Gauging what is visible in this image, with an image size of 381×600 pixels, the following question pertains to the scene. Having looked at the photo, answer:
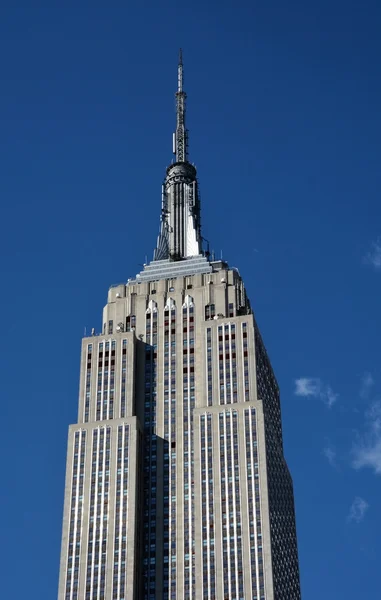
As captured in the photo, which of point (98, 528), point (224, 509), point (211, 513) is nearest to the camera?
point (224, 509)

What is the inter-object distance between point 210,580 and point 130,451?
3110cm

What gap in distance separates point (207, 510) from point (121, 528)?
648 inches

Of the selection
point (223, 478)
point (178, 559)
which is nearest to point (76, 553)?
point (178, 559)

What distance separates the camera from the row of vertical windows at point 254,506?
178875 mm

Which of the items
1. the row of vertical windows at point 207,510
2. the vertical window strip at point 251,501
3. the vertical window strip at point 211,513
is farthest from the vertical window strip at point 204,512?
the vertical window strip at point 251,501

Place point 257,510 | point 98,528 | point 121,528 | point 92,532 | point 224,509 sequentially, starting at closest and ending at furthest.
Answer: point 257,510
point 224,509
point 121,528
point 92,532
point 98,528

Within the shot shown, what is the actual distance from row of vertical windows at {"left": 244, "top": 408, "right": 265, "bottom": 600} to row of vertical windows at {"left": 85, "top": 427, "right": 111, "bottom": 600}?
27214 mm

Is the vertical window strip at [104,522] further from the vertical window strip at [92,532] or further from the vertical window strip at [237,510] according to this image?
the vertical window strip at [237,510]

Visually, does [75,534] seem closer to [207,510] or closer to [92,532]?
[92,532]

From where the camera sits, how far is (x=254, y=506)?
613ft

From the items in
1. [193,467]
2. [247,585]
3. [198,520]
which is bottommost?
[247,585]

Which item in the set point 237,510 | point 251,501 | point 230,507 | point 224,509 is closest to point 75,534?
point 224,509

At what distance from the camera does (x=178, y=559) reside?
18962 centimetres

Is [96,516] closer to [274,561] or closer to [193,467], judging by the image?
[193,467]
